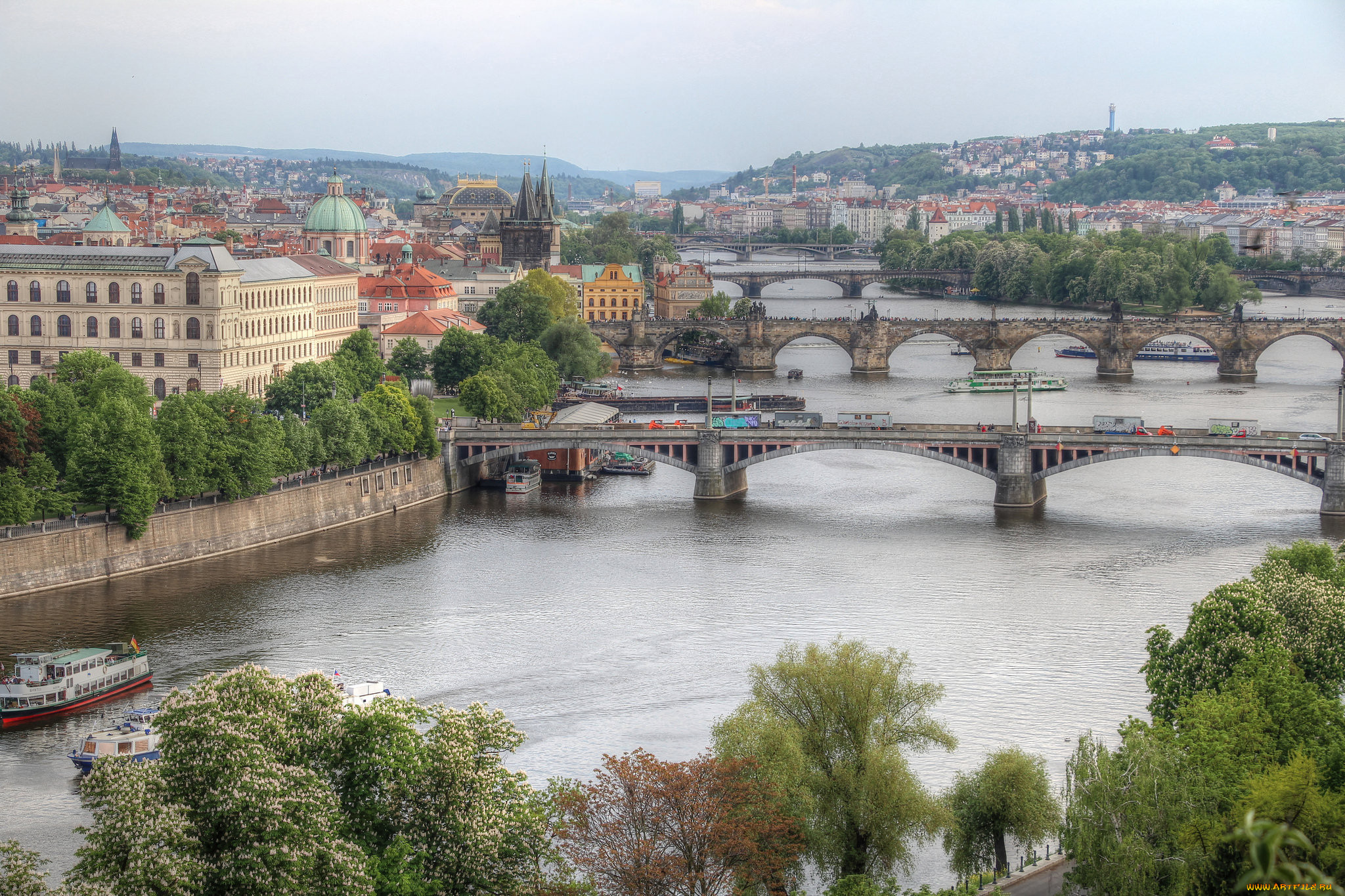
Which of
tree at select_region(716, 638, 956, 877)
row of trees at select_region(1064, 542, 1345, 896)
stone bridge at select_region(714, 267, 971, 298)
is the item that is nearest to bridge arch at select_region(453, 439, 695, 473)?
row of trees at select_region(1064, 542, 1345, 896)

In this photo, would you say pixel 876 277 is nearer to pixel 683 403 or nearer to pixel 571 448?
pixel 683 403

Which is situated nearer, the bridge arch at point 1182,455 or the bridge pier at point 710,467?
the bridge arch at point 1182,455

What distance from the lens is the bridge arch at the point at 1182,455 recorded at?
43.8 m

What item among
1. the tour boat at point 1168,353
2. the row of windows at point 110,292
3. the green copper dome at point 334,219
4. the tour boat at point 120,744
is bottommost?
the tour boat at point 120,744

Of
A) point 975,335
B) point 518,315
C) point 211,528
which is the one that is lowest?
point 211,528

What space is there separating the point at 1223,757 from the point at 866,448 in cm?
2711

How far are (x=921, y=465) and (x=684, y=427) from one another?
365 inches

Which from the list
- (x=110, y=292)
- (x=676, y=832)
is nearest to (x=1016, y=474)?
(x=110, y=292)

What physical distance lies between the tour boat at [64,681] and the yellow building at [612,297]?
64.8 m

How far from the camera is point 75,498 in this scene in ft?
119

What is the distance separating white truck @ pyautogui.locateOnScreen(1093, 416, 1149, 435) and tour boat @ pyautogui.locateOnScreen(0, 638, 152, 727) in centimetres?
2659

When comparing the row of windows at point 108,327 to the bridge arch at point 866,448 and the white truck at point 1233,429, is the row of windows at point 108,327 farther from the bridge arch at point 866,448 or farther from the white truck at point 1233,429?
the white truck at point 1233,429

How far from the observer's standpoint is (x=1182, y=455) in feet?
146

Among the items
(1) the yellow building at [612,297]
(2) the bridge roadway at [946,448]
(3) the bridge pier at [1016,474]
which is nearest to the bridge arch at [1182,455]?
(2) the bridge roadway at [946,448]
